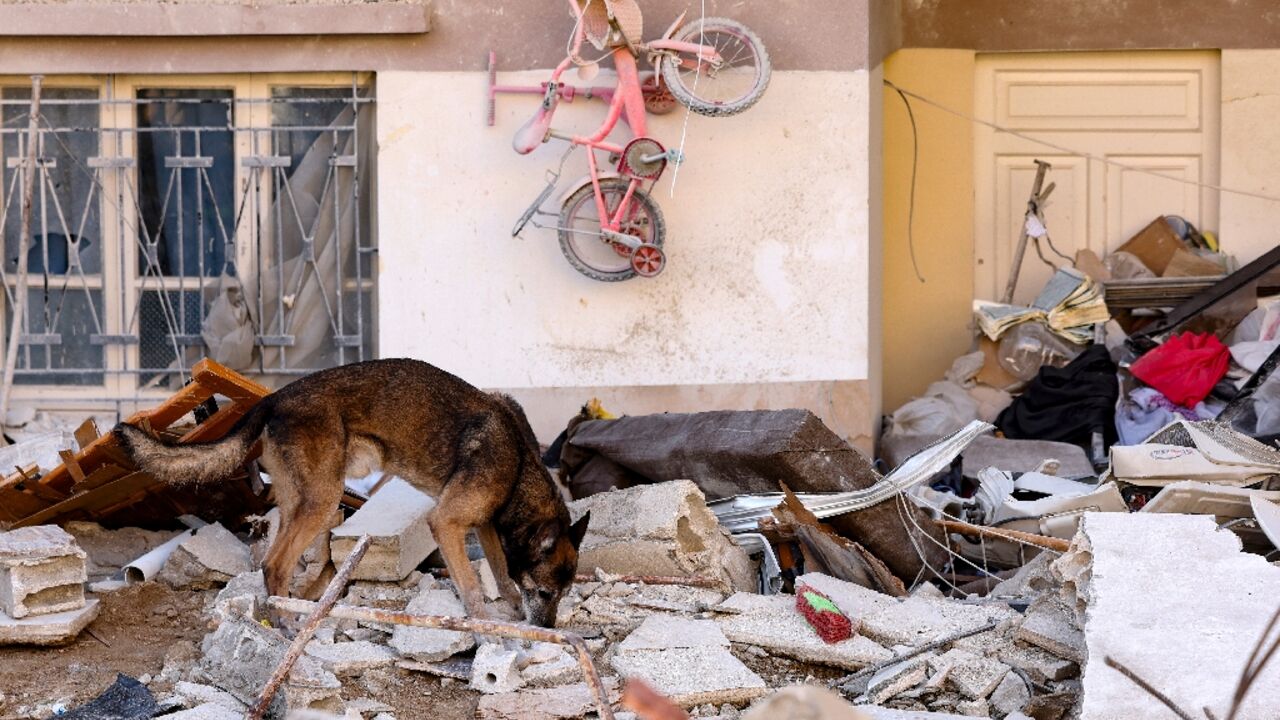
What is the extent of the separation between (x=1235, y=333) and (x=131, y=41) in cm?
714

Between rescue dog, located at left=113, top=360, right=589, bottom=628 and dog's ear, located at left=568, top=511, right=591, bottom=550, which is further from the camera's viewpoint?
dog's ear, located at left=568, top=511, right=591, bottom=550

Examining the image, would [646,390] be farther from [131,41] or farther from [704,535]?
[131,41]

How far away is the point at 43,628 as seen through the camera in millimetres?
6574

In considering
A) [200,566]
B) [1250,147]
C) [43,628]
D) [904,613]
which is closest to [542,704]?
[904,613]

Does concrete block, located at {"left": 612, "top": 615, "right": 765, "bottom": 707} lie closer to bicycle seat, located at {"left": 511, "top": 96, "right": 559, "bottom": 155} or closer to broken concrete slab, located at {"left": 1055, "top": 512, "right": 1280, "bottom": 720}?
broken concrete slab, located at {"left": 1055, "top": 512, "right": 1280, "bottom": 720}

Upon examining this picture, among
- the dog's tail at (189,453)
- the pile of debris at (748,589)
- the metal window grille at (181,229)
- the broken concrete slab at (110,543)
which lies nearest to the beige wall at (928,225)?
the pile of debris at (748,589)

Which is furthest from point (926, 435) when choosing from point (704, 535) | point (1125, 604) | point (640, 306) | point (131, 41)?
point (131, 41)

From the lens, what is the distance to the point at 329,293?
967cm

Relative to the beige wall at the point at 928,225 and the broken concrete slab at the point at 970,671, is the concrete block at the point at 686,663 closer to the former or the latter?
the broken concrete slab at the point at 970,671

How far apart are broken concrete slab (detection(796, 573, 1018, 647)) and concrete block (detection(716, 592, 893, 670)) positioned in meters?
0.13

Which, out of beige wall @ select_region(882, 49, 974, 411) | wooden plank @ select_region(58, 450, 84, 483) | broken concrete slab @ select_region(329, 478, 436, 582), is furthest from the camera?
beige wall @ select_region(882, 49, 974, 411)

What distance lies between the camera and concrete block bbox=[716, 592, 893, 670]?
21.5ft

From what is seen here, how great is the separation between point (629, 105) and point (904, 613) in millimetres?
3467

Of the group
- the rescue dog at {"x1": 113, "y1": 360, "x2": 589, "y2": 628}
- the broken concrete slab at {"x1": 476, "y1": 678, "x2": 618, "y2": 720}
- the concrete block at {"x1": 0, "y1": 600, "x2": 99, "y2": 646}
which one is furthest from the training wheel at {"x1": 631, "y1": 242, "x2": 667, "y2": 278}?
the concrete block at {"x1": 0, "y1": 600, "x2": 99, "y2": 646}
